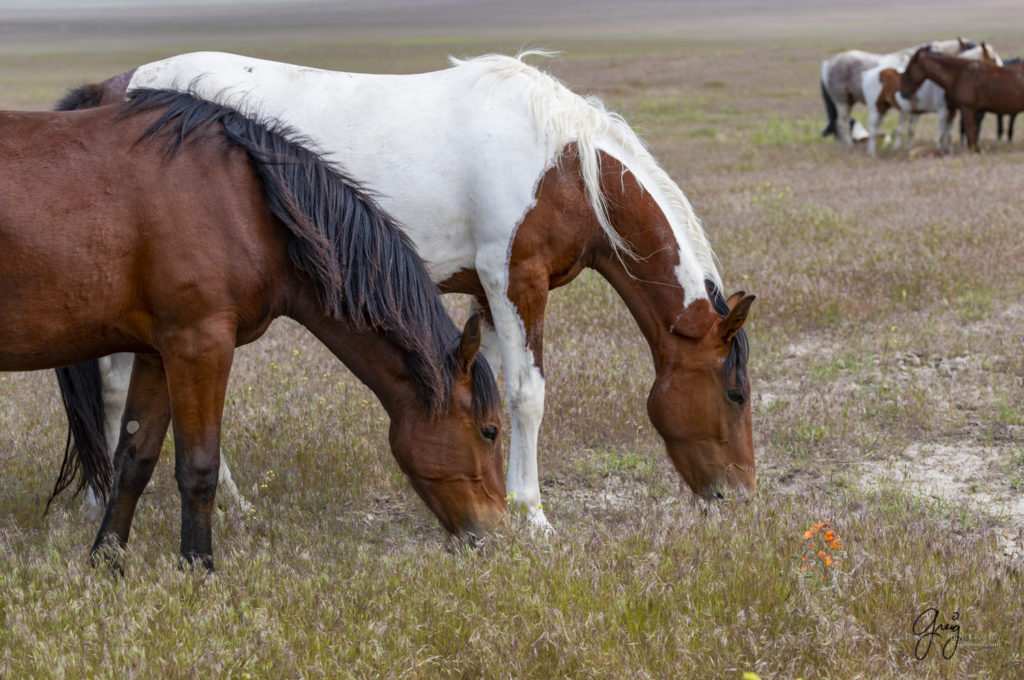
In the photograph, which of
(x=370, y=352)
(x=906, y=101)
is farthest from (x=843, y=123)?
(x=370, y=352)

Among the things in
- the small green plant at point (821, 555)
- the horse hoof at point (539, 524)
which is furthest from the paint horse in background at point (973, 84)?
the small green plant at point (821, 555)

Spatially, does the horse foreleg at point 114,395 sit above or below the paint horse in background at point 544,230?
below

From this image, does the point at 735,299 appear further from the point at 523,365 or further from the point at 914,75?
the point at 914,75

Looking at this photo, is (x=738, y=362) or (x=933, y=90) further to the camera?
(x=933, y=90)

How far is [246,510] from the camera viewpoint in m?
5.09

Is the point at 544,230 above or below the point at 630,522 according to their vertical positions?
above

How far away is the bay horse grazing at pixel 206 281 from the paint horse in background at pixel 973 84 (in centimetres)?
1695

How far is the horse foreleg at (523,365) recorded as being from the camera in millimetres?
4832

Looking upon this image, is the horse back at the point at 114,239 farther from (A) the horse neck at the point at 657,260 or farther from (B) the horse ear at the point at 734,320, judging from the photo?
(B) the horse ear at the point at 734,320

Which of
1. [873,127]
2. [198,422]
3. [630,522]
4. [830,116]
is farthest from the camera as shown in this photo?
[830,116]

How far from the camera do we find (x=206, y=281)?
3.78 m

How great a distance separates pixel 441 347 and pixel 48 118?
1.77m

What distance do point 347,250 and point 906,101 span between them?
59.5 feet

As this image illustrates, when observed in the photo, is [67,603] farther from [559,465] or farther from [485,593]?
[559,465]
